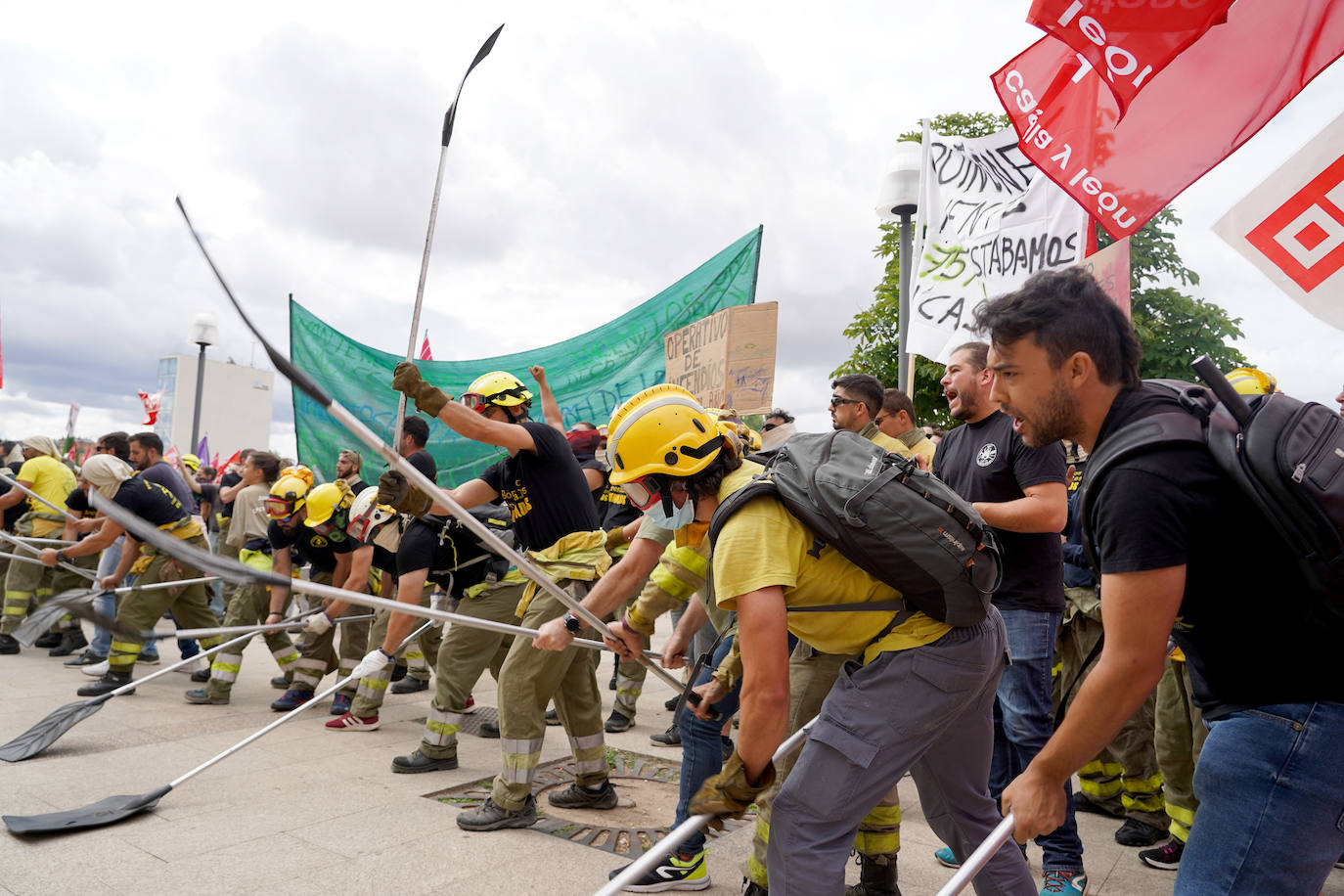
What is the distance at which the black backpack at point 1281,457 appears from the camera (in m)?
1.50

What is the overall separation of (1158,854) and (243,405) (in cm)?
6713

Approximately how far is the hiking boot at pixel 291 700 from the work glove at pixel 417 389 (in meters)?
4.00

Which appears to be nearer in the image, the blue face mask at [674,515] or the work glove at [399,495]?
the blue face mask at [674,515]

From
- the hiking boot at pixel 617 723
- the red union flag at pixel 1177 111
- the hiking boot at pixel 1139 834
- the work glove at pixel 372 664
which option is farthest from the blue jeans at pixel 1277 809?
the hiking boot at pixel 617 723

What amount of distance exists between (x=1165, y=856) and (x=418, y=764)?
3.83 metres

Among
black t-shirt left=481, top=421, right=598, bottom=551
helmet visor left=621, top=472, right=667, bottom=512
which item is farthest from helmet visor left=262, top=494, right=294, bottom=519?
helmet visor left=621, top=472, right=667, bottom=512

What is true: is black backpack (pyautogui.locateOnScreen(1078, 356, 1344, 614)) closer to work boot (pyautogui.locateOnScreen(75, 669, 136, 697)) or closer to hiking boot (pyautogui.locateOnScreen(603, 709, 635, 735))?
hiking boot (pyautogui.locateOnScreen(603, 709, 635, 735))

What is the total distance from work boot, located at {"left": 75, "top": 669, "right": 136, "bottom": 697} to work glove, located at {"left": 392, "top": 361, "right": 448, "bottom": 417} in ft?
16.6

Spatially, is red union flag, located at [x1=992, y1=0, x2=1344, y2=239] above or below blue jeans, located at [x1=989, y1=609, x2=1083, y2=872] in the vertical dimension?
above

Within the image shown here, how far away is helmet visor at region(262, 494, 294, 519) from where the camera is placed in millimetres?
6629

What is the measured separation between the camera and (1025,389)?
1907 mm

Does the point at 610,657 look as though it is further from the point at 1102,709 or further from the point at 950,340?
the point at 1102,709

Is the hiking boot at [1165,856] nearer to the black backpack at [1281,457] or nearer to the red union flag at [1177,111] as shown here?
the black backpack at [1281,457]

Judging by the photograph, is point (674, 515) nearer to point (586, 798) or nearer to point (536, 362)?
point (586, 798)
